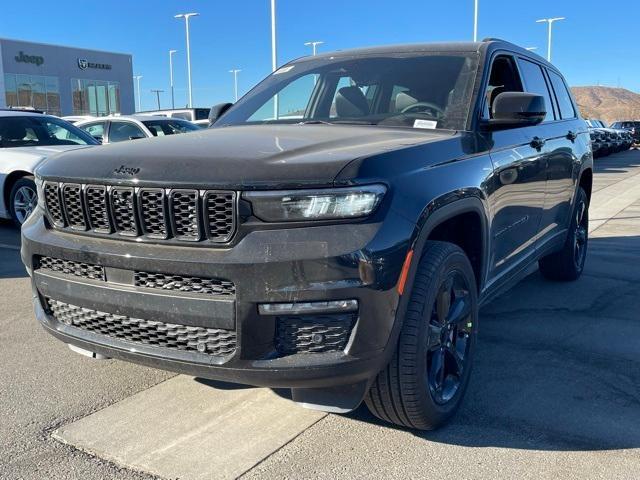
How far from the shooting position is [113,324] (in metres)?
2.86

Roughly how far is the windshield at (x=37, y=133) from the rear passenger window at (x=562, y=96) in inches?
256

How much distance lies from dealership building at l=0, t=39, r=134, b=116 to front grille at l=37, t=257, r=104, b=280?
3783cm

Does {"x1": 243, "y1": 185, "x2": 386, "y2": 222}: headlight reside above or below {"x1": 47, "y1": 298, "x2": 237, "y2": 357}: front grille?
above

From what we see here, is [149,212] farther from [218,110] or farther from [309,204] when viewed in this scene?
[218,110]

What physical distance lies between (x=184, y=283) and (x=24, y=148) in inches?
274

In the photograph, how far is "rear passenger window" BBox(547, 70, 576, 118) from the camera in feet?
18.2

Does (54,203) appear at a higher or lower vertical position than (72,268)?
higher

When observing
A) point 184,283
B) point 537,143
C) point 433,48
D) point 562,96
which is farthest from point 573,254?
point 184,283

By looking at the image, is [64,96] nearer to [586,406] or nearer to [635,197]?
[635,197]

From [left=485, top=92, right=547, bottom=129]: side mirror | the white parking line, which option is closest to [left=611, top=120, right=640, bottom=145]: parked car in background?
the white parking line

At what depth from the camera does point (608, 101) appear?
493ft

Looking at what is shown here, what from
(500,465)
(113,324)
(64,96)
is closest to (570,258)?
(500,465)

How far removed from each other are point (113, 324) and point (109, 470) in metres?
0.60

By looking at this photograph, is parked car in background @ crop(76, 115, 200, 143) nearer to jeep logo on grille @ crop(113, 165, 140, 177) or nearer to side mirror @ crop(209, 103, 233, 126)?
side mirror @ crop(209, 103, 233, 126)
